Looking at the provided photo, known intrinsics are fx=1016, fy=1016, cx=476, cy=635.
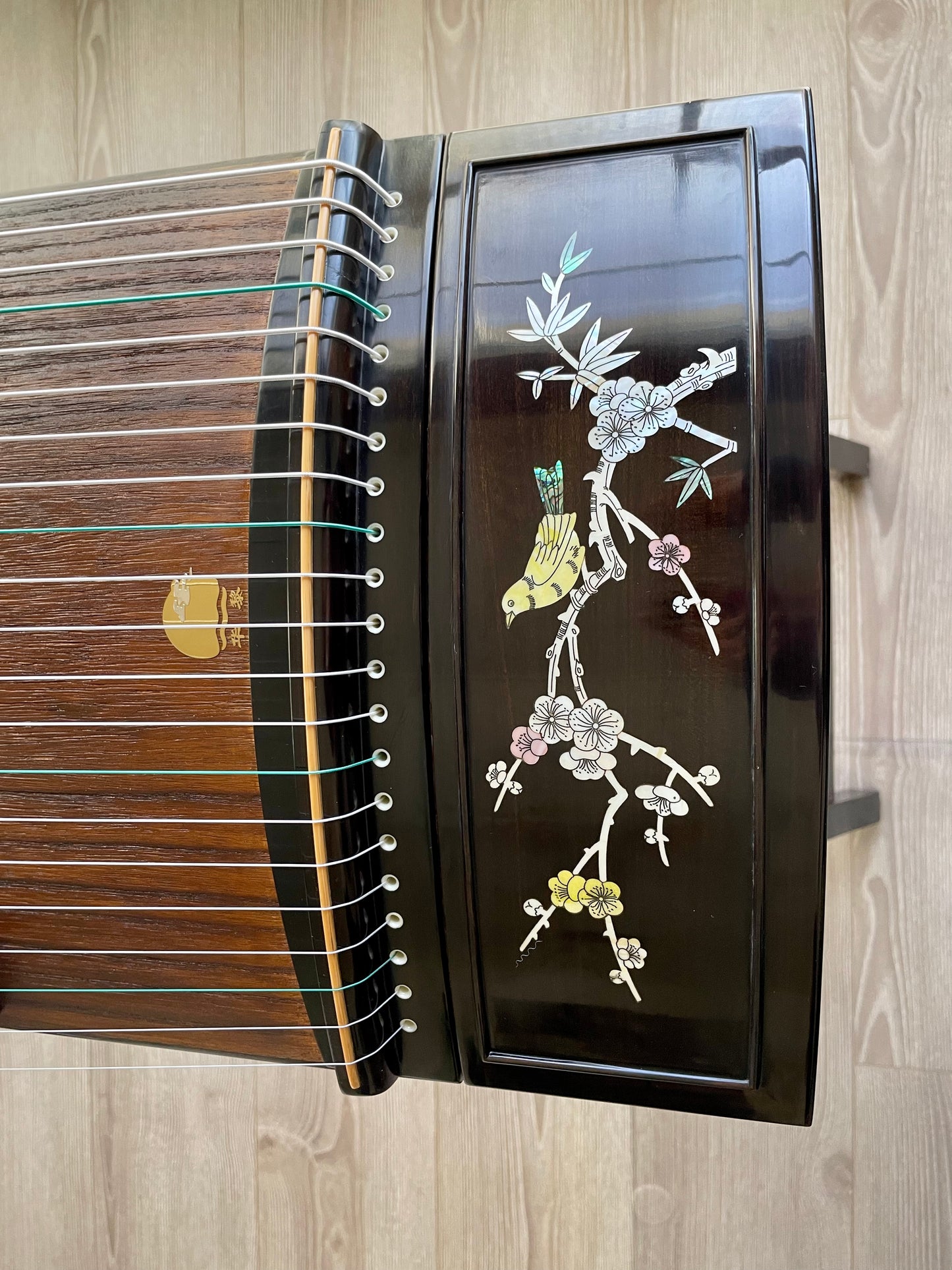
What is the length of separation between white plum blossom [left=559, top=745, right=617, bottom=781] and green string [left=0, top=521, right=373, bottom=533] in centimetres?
21

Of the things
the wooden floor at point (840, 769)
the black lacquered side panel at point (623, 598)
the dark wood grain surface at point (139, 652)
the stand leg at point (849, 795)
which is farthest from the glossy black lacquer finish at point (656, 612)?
the wooden floor at point (840, 769)

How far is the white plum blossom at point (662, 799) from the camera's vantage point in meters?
0.66

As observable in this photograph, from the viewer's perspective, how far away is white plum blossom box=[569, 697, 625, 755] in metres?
0.66

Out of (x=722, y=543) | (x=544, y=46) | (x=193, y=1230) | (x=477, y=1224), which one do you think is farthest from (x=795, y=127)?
(x=193, y=1230)

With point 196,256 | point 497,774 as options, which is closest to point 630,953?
point 497,774

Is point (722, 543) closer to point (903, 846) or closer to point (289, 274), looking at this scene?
point (289, 274)

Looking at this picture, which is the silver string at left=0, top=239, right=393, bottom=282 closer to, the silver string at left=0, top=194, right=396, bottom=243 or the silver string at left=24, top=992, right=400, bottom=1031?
the silver string at left=0, top=194, right=396, bottom=243

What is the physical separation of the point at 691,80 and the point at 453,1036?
3.45ft

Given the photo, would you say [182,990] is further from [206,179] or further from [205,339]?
[206,179]

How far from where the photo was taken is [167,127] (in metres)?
1.34

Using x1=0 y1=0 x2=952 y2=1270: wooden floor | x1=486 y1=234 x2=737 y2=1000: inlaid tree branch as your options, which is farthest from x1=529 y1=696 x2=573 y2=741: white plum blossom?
x1=0 y1=0 x2=952 y2=1270: wooden floor

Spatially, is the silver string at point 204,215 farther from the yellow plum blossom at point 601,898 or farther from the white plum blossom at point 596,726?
the yellow plum blossom at point 601,898

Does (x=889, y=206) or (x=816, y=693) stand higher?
(x=889, y=206)

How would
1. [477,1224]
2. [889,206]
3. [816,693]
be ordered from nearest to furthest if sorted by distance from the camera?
[816,693] < [889,206] < [477,1224]
